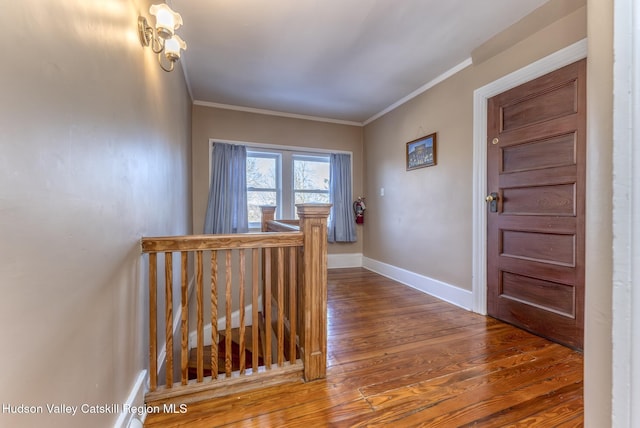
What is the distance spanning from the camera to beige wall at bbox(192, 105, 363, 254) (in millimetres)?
3686

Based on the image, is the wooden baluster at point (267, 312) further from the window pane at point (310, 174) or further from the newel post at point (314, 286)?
the window pane at point (310, 174)

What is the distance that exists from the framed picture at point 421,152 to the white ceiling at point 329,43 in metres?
0.63

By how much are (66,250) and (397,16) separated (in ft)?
7.77

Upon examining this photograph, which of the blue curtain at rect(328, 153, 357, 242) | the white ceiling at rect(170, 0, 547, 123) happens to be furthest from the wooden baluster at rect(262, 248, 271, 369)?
the blue curtain at rect(328, 153, 357, 242)

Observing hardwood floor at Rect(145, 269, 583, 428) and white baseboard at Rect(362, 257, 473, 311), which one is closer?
hardwood floor at Rect(145, 269, 583, 428)

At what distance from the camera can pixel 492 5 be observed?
1.84m

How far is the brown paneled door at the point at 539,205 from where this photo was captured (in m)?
1.78

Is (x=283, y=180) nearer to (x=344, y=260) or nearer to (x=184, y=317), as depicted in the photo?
(x=344, y=260)

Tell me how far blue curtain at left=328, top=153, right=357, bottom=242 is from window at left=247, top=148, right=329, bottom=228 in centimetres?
15

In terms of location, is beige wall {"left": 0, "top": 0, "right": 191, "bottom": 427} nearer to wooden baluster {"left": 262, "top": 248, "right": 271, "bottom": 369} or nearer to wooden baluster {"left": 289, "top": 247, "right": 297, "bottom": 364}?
wooden baluster {"left": 262, "top": 248, "right": 271, "bottom": 369}

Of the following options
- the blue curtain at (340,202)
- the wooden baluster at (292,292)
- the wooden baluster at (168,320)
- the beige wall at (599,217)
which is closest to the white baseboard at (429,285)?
the blue curtain at (340,202)

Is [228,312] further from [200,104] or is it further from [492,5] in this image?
[200,104]

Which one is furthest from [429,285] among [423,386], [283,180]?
[283,180]

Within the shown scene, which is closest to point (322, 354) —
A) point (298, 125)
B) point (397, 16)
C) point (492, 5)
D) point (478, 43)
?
point (397, 16)
